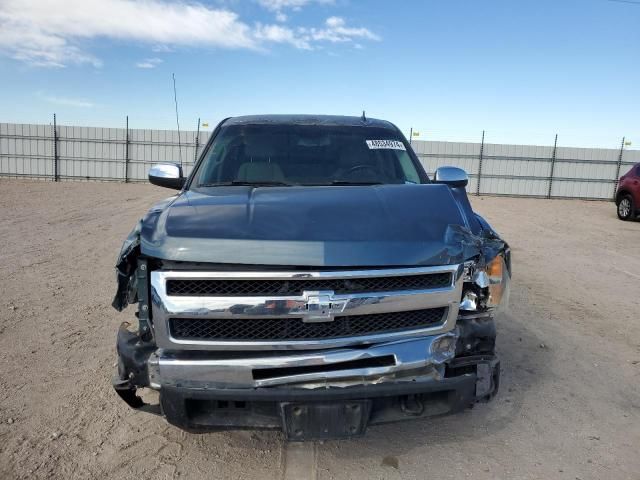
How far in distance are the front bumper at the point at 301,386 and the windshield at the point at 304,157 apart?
1423 millimetres

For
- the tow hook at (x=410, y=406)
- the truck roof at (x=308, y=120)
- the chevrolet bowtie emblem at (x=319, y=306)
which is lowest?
the tow hook at (x=410, y=406)

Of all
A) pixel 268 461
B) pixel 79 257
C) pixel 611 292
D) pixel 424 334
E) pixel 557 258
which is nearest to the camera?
pixel 424 334

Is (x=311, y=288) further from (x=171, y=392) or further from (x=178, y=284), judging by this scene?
(x=171, y=392)

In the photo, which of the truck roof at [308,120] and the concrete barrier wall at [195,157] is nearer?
the truck roof at [308,120]

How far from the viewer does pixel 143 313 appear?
2.31 metres

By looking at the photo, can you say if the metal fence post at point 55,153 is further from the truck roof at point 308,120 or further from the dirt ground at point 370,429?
the truck roof at point 308,120

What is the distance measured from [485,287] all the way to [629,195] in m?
13.8

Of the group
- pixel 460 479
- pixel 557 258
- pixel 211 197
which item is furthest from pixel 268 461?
pixel 557 258

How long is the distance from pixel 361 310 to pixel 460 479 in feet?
3.49

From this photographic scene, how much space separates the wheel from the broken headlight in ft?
44.1

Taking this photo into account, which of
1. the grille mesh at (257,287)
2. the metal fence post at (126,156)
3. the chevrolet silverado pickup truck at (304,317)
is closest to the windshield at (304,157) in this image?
the chevrolet silverado pickup truck at (304,317)

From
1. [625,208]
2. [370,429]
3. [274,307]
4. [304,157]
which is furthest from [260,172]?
[625,208]

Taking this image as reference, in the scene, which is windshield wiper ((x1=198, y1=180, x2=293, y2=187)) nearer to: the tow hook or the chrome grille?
the chrome grille

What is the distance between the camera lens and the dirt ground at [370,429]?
2.62 m
